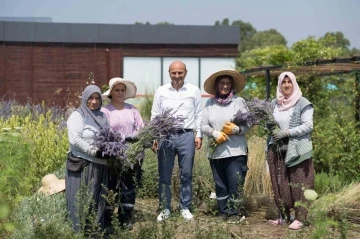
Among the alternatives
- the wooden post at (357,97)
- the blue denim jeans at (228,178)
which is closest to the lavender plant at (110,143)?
the blue denim jeans at (228,178)

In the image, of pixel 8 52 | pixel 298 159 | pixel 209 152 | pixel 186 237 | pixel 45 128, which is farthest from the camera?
pixel 8 52

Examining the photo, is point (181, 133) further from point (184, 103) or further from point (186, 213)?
point (186, 213)

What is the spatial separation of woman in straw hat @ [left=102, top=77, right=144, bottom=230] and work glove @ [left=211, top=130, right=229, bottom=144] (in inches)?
31.4

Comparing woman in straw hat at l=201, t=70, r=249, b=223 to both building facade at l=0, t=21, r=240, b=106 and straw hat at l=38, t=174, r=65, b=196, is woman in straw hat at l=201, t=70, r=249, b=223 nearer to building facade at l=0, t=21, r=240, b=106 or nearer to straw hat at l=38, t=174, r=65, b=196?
straw hat at l=38, t=174, r=65, b=196

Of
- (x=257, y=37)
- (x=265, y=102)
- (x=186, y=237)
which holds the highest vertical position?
(x=257, y=37)

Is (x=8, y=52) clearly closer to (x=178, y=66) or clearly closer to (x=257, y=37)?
(x=178, y=66)

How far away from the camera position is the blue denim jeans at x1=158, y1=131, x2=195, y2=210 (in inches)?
282

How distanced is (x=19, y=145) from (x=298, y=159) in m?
3.10

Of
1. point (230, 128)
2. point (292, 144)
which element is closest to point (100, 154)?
point (230, 128)

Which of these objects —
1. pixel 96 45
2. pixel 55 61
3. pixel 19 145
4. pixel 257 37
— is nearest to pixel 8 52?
pixel 55 61

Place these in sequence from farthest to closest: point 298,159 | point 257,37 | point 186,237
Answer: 1. point 257,37
2. point 298,159
3. point 186,237

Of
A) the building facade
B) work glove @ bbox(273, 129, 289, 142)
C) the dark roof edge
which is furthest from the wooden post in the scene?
the dark roof edge

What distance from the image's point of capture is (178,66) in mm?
7164

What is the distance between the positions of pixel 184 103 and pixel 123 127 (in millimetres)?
789
